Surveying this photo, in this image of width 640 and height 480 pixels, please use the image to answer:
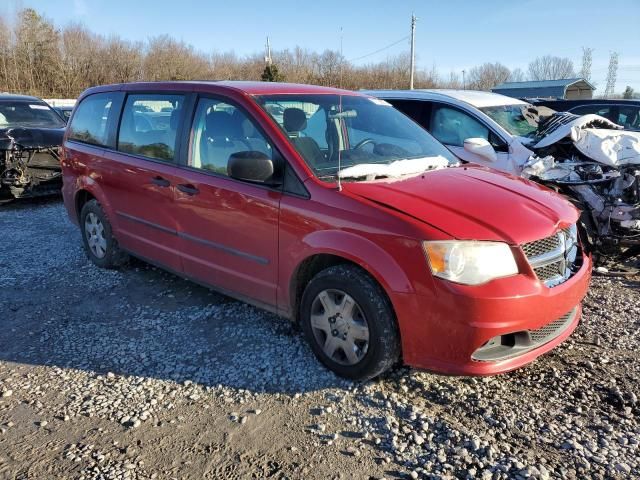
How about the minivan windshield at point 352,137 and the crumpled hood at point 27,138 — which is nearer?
the minivan windshield at point 352,137

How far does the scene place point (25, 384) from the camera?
328 centimetres

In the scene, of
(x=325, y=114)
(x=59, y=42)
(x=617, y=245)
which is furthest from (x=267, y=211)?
(x=59, y=42)

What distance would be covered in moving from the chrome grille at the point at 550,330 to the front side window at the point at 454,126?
3.75 metres

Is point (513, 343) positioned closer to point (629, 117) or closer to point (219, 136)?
point (219, 136)

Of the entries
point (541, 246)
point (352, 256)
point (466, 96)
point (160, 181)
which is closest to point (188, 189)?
point (160, 181)

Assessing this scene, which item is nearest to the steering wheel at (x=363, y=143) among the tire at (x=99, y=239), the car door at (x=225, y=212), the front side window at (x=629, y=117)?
the car door at (x=225, y=212)

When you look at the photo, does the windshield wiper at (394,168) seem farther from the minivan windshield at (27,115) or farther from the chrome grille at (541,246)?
the minivan windshield at (27,115)

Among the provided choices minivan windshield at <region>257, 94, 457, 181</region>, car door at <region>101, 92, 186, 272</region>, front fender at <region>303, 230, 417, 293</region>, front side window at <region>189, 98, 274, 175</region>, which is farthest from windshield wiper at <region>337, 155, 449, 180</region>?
car door at <region>101, 92, 186, 272</region>

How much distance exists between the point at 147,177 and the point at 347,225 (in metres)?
2.11

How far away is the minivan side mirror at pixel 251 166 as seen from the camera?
3.32 meters

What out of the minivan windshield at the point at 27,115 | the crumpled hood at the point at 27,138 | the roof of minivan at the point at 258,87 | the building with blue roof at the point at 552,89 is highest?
the building with blue roof at the point at 552,89

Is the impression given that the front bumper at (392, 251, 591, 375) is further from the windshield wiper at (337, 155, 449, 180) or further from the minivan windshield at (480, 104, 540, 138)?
the minivan windshield at (480, 104, 540, 138)

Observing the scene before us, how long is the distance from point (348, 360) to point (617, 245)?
325 cm

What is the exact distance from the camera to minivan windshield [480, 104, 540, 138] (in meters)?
6.70
